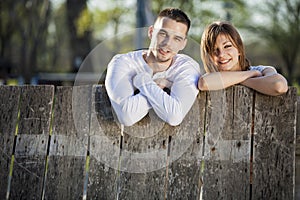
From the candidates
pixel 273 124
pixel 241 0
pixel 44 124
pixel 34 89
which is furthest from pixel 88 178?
pixel 241 0

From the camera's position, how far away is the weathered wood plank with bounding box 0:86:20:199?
3895mm

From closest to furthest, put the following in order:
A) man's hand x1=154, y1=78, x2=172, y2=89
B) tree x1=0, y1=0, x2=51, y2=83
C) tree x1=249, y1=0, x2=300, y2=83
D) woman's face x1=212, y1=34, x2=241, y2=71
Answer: man's hand x1=154, y1=78, x2=172, y2=89, woman's face x1=212, y1=34, x2=241, y2=71, tree x1=0, y1=0, x2=51, y2=83, tree x1=249, y1=0, x2=300, y2=83

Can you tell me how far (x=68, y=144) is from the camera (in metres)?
3.87

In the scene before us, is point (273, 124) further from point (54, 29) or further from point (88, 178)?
point (54, 29)

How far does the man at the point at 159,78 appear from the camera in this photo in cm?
357

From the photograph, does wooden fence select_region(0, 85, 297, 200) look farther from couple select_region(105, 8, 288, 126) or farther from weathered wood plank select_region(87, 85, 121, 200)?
couple select_region(105, 8, 288, 126)

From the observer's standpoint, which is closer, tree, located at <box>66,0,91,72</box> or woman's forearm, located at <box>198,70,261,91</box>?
woman's forearm, located at <box>198,70,261,91</box>

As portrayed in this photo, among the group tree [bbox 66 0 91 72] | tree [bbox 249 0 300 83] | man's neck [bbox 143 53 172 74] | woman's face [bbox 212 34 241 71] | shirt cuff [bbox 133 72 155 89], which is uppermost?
tree [bbox 249 0 300 83]

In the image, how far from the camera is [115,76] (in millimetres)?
3676

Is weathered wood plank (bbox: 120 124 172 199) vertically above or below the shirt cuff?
below

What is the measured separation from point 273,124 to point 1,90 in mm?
1917

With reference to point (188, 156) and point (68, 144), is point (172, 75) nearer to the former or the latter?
point (188, 156)

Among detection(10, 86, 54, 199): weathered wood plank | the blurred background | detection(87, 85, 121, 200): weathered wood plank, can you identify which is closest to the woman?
detection(87, 85, 121, 200): weathered wood plank

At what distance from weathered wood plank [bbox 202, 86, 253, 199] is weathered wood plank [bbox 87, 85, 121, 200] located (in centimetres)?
62
